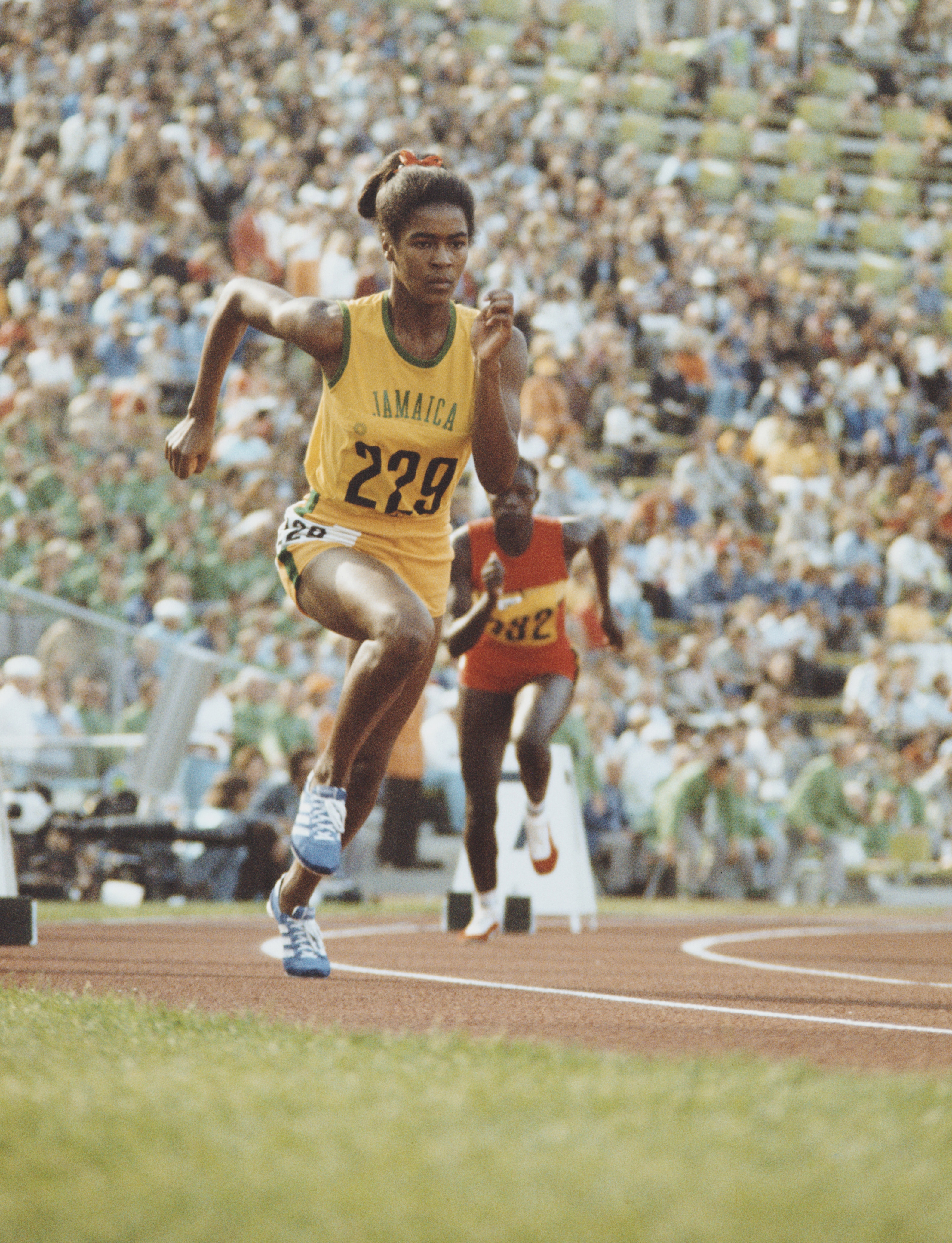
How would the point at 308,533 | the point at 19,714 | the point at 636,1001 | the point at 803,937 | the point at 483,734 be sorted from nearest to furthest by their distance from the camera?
the point at 636,1001 < the point at 308,533 < the point at 483,734 < the point at 803,937 < the point at 19,714

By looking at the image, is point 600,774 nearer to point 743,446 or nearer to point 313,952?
point 743,446

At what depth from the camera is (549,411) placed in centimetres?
1956

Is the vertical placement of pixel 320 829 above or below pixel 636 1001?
above

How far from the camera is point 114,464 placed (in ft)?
50.2

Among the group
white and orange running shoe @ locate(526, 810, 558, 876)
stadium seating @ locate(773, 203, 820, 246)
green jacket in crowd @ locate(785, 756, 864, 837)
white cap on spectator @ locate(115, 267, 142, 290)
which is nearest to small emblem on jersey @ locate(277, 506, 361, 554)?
white and orange running shoe @ locate(526, 810, 558, 876)

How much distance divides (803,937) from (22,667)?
19.6 ft

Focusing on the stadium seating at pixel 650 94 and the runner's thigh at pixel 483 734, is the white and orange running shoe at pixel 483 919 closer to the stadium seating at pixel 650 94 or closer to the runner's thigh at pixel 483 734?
the runner's thigh at pixel 483 734

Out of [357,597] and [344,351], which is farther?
[344,351]

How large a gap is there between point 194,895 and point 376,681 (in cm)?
855

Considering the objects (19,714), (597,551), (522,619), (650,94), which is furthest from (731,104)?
(522,619)

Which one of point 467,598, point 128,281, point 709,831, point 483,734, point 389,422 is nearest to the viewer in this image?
point 389,422

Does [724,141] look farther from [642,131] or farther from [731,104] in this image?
[642,131]

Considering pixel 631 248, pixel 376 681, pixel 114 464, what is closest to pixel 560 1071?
pixel 376 681

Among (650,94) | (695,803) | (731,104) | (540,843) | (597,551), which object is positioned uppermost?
(731,104)
